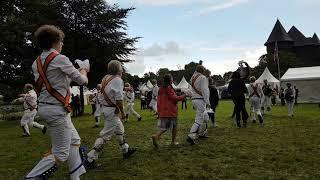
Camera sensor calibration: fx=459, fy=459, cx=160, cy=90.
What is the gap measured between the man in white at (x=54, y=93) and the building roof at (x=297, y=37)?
138 meters

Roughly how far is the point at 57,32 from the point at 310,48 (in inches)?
5499

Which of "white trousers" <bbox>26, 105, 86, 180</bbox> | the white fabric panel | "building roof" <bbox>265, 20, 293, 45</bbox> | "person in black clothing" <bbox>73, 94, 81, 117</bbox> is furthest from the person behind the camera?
"building roof" <bbox>265, 20, 293, 45</bbox>

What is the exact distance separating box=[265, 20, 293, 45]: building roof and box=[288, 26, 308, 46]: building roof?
14.5 feet

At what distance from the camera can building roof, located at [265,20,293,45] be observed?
5202 inches

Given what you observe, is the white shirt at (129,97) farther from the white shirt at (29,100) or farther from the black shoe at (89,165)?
the black shoe at (89,165)

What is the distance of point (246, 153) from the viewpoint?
34.8 feet

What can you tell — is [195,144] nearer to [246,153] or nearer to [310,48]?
[246,153]

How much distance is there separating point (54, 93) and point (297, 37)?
141m

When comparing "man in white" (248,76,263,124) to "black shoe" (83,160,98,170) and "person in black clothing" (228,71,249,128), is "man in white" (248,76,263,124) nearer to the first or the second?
"person in black clothing" (228,71,249,128)

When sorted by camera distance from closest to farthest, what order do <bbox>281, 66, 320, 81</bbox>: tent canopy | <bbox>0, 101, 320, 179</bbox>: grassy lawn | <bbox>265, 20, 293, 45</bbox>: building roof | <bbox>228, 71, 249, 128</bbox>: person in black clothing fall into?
<bbox>0, 101, 320, 179</bbox>: grassy lawn → <bbox>228, 71, 249, 128</bbox>: person in black clothing → <bbox>281, 66, 320, 81</bbox>: tent canopy → <bbox>265, 20, 293, 45</bbox>: building roof

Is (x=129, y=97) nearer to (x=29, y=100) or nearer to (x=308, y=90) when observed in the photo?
(x=29, y=100)

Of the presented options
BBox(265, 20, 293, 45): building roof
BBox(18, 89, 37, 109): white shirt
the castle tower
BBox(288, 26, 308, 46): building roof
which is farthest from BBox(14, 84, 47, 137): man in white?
BBox(288, 26, 308, 46): building roof

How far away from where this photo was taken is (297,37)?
5492 inches

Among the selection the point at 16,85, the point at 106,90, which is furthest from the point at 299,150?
the point at 16,85
